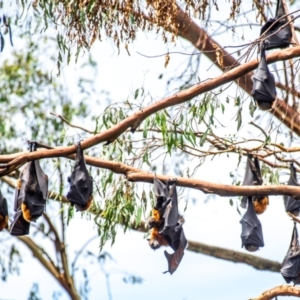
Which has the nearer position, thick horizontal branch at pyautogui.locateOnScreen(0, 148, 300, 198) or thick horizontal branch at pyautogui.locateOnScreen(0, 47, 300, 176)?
thick horizontal branch at pyautogui.locateOnScreen(0, 47, 300, 176)

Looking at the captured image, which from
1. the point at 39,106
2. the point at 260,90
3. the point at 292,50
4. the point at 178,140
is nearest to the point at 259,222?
the point at 178,140

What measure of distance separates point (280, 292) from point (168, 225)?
3.37 ft

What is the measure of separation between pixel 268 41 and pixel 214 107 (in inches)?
28.2

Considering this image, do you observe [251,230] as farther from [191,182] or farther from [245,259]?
[245,259]

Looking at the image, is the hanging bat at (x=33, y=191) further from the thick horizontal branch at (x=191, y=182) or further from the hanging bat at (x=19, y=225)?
the thick horizontal branch at (x=191, y=182)

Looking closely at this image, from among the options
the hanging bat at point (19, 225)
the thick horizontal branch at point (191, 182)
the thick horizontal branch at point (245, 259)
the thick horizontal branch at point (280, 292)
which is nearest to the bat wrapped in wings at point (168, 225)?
the thick horizontal branch at point (191, 182)

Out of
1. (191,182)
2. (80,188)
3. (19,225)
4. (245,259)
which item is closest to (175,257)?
(80,188)

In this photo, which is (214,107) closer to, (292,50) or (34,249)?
(292,50)

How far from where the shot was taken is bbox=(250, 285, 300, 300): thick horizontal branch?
638cm

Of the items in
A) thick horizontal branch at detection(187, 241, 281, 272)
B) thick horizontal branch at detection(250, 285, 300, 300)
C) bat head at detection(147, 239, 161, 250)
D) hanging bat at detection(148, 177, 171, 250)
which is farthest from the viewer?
thick horizontal branch at detection(187, 241, 281, 272)

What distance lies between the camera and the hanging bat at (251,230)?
24.3 ft

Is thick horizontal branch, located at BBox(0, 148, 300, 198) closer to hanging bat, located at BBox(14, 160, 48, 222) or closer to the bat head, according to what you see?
hanging bat, located at BBox(14, 160, 48, 222)

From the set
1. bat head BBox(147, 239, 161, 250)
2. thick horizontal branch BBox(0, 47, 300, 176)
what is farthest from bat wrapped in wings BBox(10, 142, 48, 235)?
bat head BBox(147, 239, 161, 250)

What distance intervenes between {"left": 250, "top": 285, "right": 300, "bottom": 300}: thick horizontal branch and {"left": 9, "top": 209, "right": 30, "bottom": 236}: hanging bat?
1.91 metres
